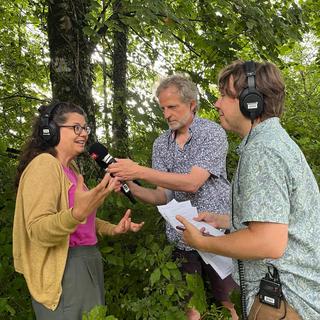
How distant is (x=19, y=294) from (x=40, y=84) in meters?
6.44

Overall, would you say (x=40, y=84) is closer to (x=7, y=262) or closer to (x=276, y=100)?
(x=7, y=262)

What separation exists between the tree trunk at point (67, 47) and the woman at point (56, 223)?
6.63ft

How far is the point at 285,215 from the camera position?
5.78 ft

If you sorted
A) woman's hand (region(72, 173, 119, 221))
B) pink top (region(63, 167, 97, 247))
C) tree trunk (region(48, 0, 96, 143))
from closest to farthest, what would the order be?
woman's hand (region(72, 173, 119, 221)) → pink top (region(63, 167, 97, 247)) → tree trunk (region(48, 0, 96, 143))

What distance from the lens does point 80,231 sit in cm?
271

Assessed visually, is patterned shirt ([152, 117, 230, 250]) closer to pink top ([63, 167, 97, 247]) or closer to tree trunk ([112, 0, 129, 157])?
pink top ([63, 167, 97, 247])

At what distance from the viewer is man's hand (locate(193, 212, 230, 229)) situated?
285 centimetres

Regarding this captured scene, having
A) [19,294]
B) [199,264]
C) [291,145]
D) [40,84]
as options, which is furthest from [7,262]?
[40,84]

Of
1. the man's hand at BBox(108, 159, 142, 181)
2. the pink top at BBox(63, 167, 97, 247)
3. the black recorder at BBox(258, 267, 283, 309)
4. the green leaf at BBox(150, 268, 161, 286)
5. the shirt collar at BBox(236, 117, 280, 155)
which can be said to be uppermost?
the shirt collar at BBox(236, 117, 280, 155)

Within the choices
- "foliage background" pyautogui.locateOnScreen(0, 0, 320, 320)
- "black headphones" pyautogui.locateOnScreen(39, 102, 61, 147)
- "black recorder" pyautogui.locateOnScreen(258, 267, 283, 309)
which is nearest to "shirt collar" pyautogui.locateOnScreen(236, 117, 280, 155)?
"black recorder" pyautogui.locateOnScreen(258, 267, 283, 309)

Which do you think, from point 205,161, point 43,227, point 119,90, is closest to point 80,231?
point 43,227

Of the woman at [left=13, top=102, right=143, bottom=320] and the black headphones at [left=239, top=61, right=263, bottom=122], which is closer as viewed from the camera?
the black headphones at [left=239, top=61, right=263, bottom=122]

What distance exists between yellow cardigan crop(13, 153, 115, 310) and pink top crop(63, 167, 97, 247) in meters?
0.09

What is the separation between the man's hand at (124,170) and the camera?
2.78 metres
